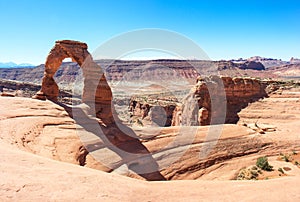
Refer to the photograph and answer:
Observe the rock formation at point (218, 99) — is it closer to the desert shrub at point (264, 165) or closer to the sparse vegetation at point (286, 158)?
the sparse vegetation at point (286, 158)

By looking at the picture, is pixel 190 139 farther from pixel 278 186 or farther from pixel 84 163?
pixel 278 186

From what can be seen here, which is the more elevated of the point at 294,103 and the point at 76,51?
the point at 76,51

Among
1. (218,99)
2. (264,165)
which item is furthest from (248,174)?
(218,99)

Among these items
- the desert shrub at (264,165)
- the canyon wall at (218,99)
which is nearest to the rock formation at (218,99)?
the canyon wall at (218,99)

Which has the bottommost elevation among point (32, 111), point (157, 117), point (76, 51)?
point (157, 117)

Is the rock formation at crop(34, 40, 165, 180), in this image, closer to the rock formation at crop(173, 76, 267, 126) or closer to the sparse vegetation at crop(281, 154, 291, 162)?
the sparse vegetation at crop(281, 154, 291, 162)

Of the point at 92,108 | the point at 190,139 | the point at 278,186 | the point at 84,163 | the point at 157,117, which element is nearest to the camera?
the point at 278,186

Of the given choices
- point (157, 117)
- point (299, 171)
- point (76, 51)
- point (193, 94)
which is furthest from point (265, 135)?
point (157, 117)
